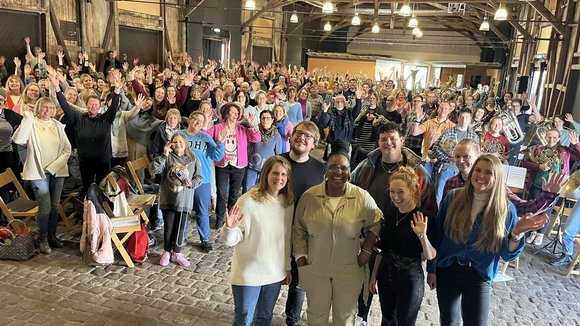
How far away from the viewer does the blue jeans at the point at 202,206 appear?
5.09m

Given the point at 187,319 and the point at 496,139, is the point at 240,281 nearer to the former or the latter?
the point at 187,319

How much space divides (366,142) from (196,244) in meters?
3.25

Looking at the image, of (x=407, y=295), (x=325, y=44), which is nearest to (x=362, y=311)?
(x=407, y=295)

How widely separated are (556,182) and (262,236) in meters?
4.40

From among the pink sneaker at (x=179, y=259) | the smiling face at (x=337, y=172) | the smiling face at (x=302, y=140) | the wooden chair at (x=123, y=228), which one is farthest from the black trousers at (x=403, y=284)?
the wooden chair at (x=123, y=228)

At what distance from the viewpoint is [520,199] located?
4504mm

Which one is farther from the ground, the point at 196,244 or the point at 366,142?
the point at 366,142

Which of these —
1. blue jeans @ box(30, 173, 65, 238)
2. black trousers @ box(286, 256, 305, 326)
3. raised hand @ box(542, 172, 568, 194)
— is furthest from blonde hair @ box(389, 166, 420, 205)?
blue jeans @ box(30, 173, 65, 238)

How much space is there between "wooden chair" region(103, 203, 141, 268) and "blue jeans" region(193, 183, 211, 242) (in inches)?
26.3

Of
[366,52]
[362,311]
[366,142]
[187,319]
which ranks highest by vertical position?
[366,52]

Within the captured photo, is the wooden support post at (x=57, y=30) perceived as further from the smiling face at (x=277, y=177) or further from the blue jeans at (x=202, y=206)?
the smiling face at (x=277, y=177)

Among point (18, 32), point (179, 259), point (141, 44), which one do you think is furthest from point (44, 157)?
point (141, 44)

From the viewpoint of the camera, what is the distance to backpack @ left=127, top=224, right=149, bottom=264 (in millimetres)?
4879

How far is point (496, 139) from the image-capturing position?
18.9 feet
